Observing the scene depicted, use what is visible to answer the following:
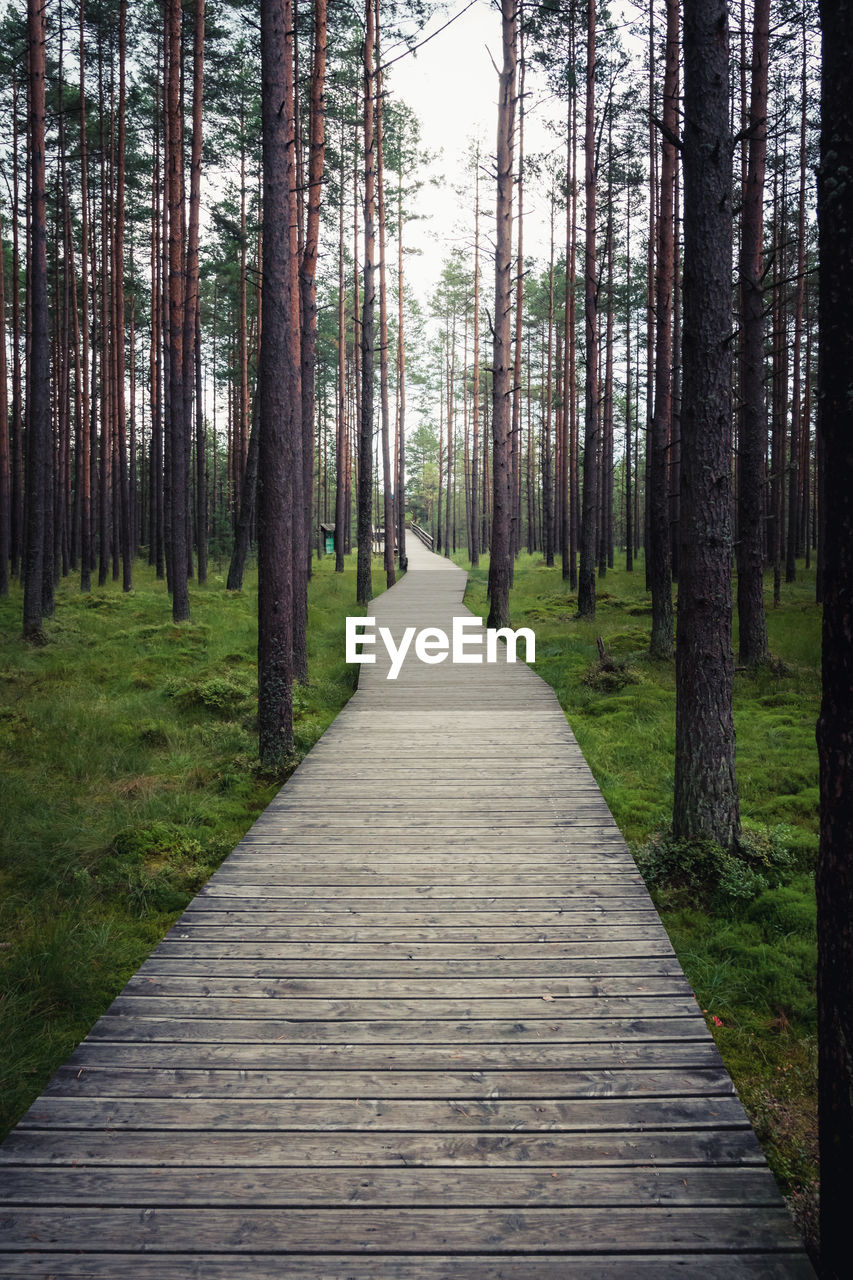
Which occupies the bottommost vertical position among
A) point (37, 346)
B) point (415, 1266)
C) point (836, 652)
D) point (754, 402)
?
point (415, 1266)

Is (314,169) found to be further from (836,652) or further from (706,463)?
(836,652)

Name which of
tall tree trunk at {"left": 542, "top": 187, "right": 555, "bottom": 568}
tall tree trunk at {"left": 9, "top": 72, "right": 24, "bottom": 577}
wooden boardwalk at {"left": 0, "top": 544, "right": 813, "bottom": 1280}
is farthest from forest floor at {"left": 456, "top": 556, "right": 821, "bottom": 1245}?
tall tree trunk at {"left": 542, "top": 187, "right": 555, "bottom": 568}

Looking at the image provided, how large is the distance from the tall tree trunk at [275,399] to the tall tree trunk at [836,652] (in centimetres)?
526

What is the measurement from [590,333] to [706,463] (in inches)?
406

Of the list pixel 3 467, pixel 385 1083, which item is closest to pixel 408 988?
pixel 385 1083

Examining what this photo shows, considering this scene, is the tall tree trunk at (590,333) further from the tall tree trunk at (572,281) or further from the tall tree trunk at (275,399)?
the tall tree trunk at (275,399)

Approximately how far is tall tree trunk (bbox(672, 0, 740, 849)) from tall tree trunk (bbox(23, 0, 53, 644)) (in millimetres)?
11294

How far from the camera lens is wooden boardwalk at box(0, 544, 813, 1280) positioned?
2004 millimetres

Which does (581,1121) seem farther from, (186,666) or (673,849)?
(186,666)

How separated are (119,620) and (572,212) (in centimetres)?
1501

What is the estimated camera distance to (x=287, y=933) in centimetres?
368

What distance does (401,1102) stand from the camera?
8.23 feet

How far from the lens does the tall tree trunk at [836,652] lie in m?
1.71

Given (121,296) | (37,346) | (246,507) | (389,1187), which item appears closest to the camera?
(389,1187)
